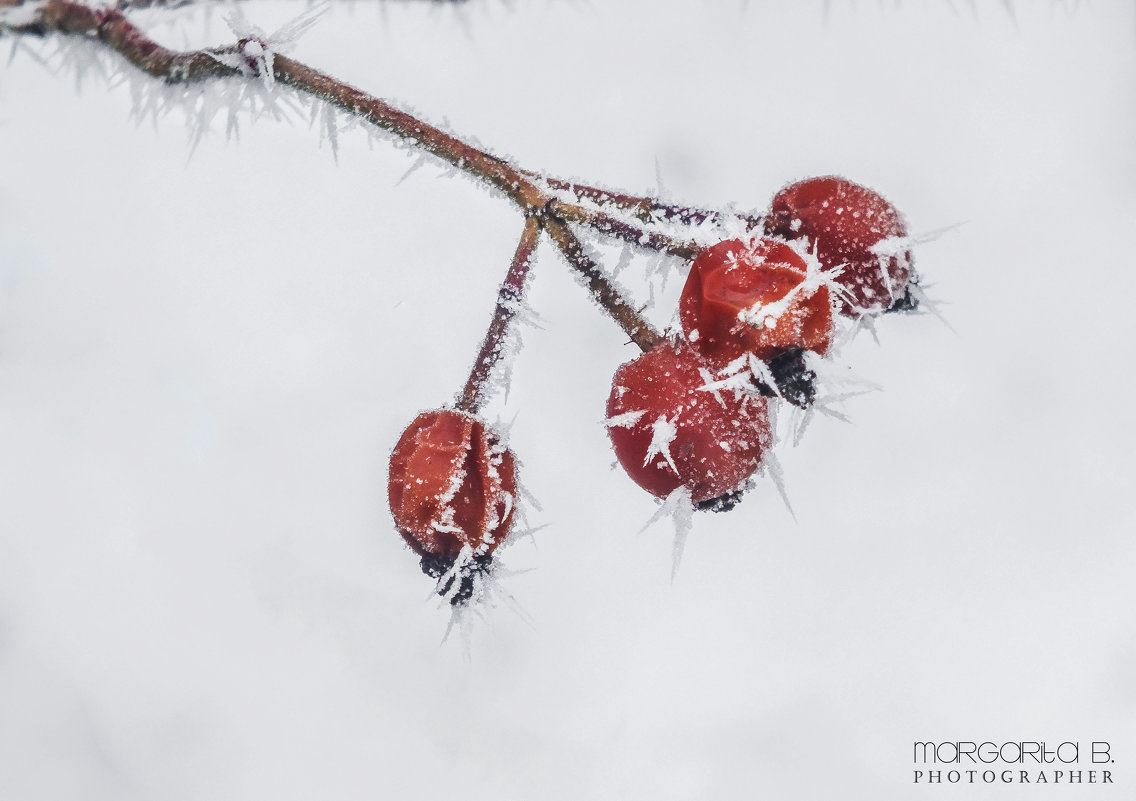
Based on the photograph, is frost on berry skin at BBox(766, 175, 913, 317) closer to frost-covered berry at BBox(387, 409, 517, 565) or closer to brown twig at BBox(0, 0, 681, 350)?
brown twig at BBox(0, 0, 681, 350)

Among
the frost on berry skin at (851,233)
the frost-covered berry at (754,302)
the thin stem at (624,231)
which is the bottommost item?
the frost-covered berry at (754,302)

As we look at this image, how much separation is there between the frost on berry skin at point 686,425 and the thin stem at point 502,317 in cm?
7

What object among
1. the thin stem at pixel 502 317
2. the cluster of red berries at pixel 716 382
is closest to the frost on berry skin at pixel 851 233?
the cluster of red berries at pixel 716 382

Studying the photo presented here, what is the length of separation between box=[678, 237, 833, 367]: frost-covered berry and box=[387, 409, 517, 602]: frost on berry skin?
4.7 inches

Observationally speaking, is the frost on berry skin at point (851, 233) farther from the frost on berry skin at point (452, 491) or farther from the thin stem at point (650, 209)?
the frost on berry skin at point (452, 491)

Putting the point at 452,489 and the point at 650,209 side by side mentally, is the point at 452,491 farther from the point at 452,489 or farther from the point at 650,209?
the point at 650,209

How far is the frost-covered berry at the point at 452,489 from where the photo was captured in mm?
365

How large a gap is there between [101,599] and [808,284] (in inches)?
37.0

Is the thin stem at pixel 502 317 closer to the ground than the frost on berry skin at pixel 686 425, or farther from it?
farther from it

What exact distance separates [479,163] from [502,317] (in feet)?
0.25

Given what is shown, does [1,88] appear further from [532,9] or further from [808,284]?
[808,284]

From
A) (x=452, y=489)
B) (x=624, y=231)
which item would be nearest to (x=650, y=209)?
(x=624, y=231)

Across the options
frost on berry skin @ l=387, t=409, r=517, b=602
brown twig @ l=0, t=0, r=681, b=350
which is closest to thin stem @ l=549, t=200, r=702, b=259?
brown twig @ l=0, t=0, r=681, b=350

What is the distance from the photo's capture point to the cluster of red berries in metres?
0.32
